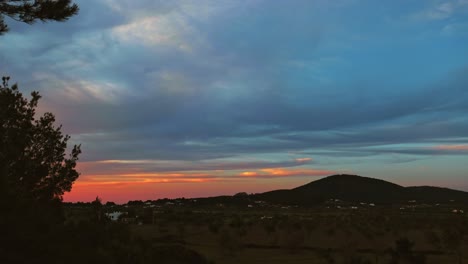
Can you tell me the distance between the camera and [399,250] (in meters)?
45.5

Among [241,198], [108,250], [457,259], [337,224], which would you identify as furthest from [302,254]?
[241,198]

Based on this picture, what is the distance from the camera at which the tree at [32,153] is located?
19.1 meters

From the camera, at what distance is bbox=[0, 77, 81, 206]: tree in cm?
1912

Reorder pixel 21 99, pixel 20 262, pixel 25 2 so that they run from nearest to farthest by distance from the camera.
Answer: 1. pixel 20 262
2. pixel 25 2
3. pixel 21 99

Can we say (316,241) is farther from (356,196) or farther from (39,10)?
(356,196)

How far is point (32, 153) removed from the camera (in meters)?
20.3

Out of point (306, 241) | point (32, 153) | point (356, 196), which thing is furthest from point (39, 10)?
point (356, 196)

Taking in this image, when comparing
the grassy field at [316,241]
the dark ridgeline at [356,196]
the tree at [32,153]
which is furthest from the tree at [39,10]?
the dark ridgeline at [356,196]

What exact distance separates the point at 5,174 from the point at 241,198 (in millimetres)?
181233

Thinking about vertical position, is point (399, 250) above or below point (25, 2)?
below

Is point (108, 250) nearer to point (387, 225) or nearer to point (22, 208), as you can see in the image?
point (22, 208)

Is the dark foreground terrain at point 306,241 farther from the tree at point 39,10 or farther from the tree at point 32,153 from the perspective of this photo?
the tree at point 39,10

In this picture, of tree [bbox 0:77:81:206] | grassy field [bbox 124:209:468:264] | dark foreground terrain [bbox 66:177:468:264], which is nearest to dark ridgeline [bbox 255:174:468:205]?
dark foreground terrain [bbox 66:177:468:264]

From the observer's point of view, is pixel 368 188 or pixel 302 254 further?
pixel 368 188
